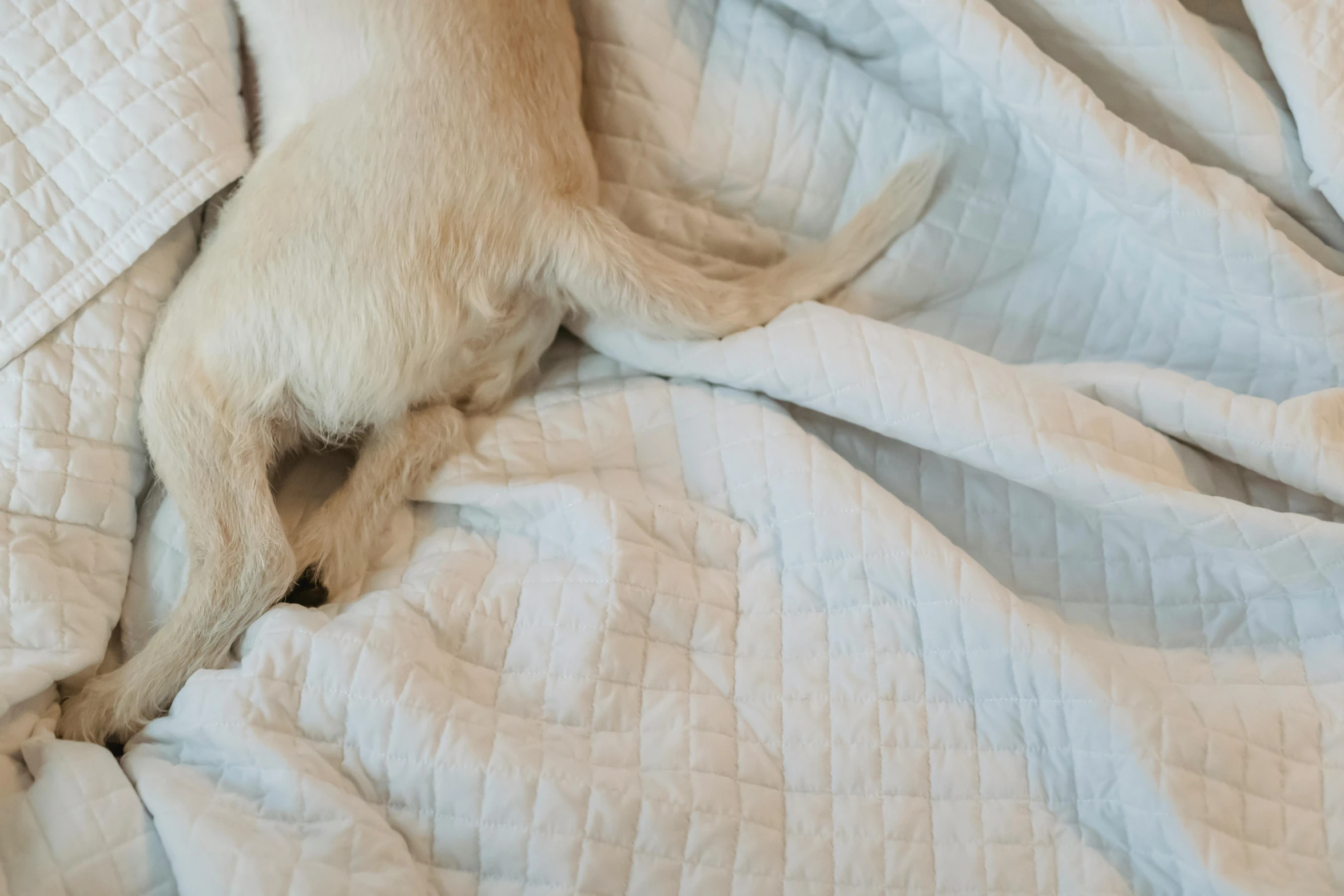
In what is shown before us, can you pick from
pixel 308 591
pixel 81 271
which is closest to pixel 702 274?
pixel 308 591

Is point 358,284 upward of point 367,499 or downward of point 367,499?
upward

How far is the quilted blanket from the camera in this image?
854mm

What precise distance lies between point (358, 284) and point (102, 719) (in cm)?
56

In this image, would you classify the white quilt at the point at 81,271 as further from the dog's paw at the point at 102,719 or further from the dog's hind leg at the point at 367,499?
the dog's hind leg at the point at 367,499

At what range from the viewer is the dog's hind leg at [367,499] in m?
1.02

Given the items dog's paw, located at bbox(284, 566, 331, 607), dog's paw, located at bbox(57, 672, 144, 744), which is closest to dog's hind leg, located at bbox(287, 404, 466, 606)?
dog's paw, located at bbox(284, 566, 331, 607)

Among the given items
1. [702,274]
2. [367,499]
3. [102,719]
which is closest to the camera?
[102,719]

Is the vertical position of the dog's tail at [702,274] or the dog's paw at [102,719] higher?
the dog's tail at [702,274]

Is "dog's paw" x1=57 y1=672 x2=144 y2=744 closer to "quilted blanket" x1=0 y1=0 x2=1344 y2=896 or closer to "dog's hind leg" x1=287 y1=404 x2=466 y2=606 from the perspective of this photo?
"quilted blanket" x1=0 y1=0 x2=1344 y2=896

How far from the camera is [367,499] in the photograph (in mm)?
1052

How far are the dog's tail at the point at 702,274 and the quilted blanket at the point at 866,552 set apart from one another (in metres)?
0.05

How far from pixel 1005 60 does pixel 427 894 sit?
1180mm

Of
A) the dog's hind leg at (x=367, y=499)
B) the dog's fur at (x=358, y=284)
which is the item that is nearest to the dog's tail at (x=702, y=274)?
the dog's fur at (x=358, y=284)

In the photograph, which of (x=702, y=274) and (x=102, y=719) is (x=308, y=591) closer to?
(x=102, y=719)
